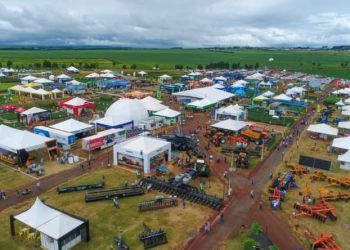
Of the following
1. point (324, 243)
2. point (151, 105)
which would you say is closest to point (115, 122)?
point (151, 105)

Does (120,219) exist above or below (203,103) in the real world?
below

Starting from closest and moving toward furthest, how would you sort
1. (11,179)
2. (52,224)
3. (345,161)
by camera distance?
1. (52,224)
2. (11,179)
3. (345,161)

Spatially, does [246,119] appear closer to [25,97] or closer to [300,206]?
[300,206]

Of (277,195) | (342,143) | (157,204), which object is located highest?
(342,143)

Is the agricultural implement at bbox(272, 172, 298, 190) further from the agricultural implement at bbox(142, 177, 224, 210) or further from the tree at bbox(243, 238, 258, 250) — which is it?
the tree at bbox(243, 238, 258, 250)

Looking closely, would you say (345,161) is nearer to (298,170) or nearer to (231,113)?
(298,170)

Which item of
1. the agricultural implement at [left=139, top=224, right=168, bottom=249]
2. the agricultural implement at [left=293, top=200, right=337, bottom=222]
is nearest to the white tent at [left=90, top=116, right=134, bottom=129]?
the agricultural implement at [left=139, top=224, right=168, bottom=249]
